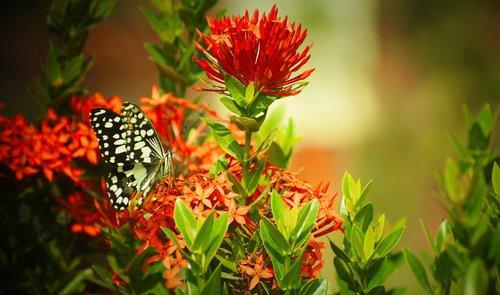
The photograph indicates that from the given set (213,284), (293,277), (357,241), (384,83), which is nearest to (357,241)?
(357,241)

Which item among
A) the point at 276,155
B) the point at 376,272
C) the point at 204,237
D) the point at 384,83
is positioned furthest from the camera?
the point at 384,83

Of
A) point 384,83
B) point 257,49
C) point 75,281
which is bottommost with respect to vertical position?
point 75,281

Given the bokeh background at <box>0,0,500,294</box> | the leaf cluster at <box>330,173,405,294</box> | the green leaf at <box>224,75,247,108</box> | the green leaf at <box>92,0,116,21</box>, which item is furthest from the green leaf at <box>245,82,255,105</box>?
the bokeh background at <box>0,0,500,294</box>

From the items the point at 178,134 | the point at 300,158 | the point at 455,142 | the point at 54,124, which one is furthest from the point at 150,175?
the point at 300,158

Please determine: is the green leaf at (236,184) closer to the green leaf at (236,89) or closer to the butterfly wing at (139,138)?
the green leaf at (236,89)

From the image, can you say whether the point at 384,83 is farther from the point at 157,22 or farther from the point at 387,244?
the point at 387,244

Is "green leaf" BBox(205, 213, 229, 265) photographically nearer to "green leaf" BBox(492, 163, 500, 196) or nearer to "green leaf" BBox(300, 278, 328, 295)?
"green leaf" BBox(300, 278, 328, 295)

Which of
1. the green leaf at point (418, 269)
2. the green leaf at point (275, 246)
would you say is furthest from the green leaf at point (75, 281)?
the green leaf at point (418, 269)
